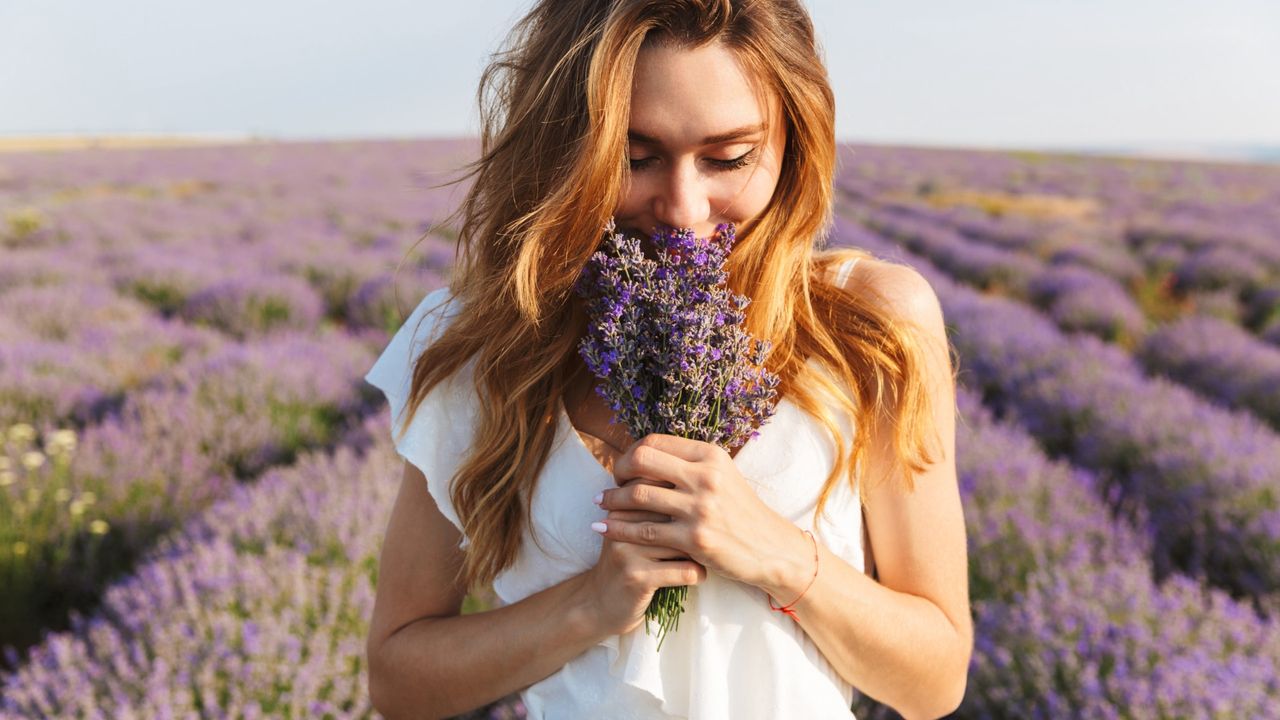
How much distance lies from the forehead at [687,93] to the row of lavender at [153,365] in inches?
124

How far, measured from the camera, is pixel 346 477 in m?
3.45

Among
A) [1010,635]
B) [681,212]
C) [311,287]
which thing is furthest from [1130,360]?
[311,287]

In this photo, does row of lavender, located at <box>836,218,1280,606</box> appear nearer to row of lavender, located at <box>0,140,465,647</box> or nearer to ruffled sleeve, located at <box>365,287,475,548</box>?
ruffled sleeve, located at <box>365,287,475,548</box>

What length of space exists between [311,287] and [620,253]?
25.4ft

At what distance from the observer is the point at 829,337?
1.35 m

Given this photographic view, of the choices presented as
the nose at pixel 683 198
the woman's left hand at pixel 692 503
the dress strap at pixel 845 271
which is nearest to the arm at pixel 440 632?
the woman's left hand at pixel 692 503

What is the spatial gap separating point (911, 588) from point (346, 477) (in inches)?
104

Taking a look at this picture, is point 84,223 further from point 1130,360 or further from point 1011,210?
point 1011,210

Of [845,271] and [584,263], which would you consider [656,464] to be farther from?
[845,271]

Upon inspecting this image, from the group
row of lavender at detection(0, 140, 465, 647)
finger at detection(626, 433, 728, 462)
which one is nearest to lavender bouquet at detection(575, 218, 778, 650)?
finger at detection(626, 433, 728, 462)

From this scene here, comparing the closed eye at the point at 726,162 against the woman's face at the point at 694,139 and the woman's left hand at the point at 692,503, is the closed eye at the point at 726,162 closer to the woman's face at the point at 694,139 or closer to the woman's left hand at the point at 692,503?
the woman's face at the point at 694,139

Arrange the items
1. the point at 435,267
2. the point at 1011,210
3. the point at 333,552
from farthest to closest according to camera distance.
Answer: the point at 1011,210, the point at 435,267, the point at 333,552

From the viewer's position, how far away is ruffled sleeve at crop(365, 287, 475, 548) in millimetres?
1394

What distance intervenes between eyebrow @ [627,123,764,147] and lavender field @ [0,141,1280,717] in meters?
0.51
